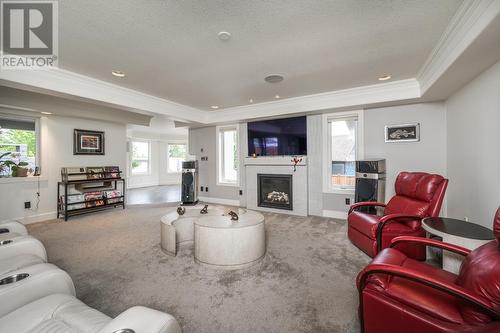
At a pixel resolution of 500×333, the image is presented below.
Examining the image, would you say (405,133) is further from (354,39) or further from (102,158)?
(102,158)

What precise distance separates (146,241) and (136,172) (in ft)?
21.6

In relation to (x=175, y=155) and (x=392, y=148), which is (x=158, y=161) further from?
(x=392, y=148)

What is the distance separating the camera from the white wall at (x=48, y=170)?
3922 millimetres

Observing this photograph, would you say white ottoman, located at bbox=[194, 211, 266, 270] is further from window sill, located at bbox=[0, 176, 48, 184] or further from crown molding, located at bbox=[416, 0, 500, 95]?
window sill, located at bbox=[0, 176, 48, 184]

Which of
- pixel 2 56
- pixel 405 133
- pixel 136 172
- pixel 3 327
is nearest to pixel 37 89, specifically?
pixel 2 56

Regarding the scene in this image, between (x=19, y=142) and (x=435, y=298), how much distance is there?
624 centimetres

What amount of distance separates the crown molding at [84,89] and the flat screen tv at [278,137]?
1.85 metres

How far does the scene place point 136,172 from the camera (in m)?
8.84

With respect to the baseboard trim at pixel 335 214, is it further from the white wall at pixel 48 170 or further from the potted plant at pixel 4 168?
the potted plant at pixel 4 168

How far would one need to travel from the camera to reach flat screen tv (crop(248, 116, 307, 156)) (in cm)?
463

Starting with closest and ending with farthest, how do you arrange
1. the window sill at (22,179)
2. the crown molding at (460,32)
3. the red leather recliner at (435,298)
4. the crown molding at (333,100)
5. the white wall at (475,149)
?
the red leather recliner at (435,298)
the crown molding at (460,32)
the white wall at (475,149)
the crown molding at (333,100)
the window sill at (22,179)

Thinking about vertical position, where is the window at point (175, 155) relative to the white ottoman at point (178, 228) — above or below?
above

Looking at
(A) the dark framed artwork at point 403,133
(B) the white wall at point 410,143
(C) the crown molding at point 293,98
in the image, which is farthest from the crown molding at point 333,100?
(A) the dark framed artwork at point 403,133

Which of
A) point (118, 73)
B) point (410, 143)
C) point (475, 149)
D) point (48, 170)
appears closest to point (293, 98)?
point (410, 143)
